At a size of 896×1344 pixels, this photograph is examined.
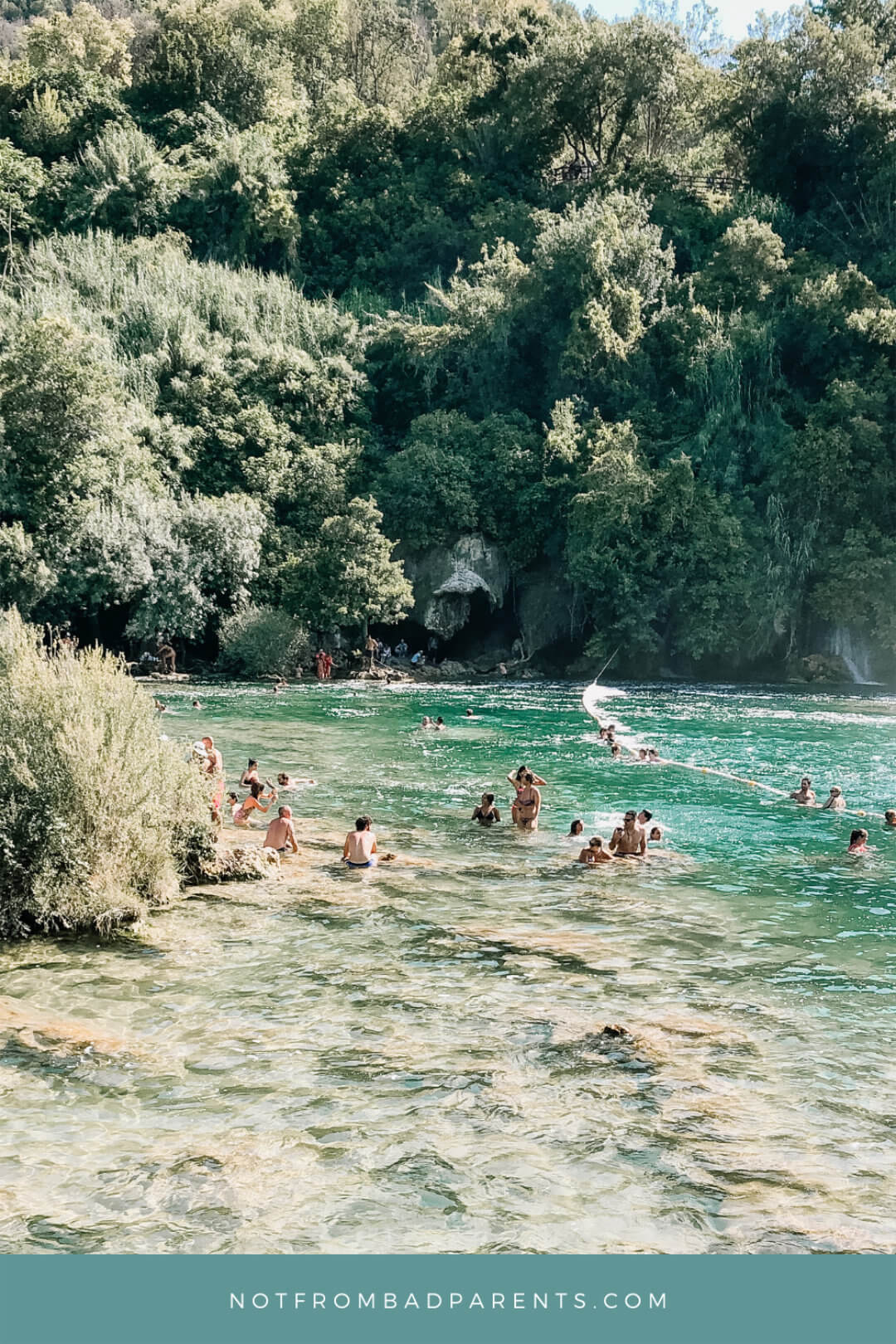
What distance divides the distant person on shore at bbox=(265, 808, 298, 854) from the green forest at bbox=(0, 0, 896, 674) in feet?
87.7

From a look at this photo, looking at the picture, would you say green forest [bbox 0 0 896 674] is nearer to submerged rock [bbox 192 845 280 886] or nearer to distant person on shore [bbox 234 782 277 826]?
distant person on shore [bbox 234 782 277 826]

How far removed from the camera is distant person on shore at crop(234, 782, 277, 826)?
2002cm

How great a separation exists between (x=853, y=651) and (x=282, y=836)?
35062 millimetres

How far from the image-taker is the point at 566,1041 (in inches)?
406

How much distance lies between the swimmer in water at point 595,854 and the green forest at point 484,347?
28307 mm

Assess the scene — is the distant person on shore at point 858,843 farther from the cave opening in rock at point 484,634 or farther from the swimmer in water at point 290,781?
the cave opening in rock at point 484,634

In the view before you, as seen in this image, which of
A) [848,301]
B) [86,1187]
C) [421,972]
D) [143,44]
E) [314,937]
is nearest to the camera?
[86,1187]

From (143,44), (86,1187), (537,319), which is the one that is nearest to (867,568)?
(537,319)

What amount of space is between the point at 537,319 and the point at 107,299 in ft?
66.2

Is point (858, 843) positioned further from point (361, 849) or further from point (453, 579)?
point (453, 579)

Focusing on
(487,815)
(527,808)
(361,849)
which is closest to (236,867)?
(361,849)

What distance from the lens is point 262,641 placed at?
147ft

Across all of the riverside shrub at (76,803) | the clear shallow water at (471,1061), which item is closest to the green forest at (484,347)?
the clear shallow water at (471,1061)

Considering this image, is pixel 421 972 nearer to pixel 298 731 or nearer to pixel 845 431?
pixel 298 731
